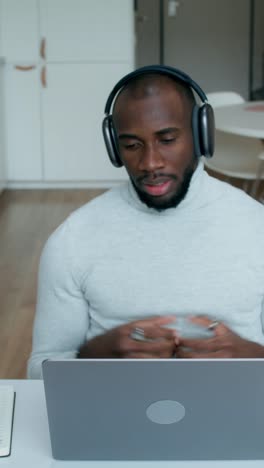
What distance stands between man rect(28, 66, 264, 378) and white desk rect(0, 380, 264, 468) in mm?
139

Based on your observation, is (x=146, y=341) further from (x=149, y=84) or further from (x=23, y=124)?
(x=23, y=124)

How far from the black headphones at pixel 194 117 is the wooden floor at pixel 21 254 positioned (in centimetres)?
161

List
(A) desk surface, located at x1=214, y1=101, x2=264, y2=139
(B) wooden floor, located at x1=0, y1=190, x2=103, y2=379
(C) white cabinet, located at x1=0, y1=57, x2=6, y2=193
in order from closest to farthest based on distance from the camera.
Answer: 1. (B) wooden floor, located at x1=0, y1=190, x2=103, y2=379
2. (A) desk surface, located at x1=214, y1=101, x2=264, y2=139
3. (C) white cabinet, located at x1=0, y1=57, x2=6, y2=193

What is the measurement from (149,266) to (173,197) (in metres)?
0.14

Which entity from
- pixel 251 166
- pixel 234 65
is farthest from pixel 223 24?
pixel 251 166

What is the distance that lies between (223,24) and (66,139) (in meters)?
3.68

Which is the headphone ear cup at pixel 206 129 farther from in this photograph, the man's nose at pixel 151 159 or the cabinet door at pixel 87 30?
the cabinet door at pixel 87 30

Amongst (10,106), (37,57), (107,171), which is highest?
(37,57)

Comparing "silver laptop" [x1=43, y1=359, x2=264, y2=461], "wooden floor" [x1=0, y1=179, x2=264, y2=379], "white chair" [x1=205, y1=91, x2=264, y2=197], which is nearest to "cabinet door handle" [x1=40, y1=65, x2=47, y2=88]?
"wooden floor" [x1=0, y1=179, x2=264, y2=379]

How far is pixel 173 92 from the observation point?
1.40m

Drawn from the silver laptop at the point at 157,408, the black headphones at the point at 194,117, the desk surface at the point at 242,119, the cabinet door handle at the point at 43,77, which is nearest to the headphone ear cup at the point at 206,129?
the black headphones at the point at 194,117

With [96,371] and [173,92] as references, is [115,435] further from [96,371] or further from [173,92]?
[173,92]

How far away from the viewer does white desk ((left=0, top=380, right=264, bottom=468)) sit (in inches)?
44.1

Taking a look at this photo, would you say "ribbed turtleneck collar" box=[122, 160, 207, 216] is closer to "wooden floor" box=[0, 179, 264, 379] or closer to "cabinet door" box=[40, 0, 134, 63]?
"wooden floor" box=[0, 179, 264, 379]
